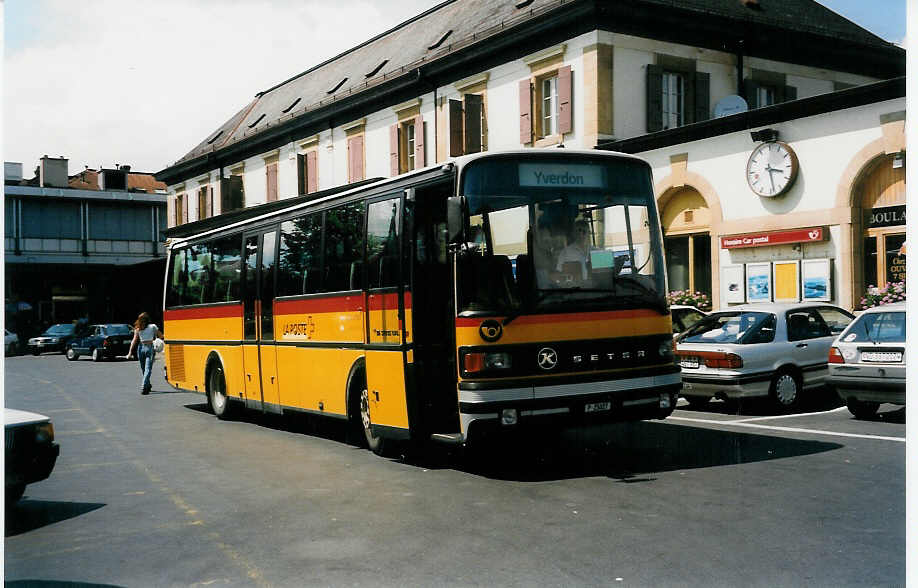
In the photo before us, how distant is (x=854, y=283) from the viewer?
1764 centimetres

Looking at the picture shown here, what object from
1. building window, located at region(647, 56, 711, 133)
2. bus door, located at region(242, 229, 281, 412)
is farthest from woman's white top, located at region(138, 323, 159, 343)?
building window, located at region(647, 56, 711, 133)

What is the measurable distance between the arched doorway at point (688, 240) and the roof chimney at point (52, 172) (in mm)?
17031

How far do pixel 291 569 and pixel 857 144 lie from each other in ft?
51.2

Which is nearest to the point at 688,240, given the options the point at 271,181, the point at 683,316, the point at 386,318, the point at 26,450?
the point at 683,316

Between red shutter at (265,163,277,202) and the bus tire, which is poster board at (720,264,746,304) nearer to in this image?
the bus tire

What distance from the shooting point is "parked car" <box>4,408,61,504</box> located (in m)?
6.55

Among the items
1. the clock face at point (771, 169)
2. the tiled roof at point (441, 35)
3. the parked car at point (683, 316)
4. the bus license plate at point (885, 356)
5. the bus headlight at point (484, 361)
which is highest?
the tiled roof at point (441, 35)

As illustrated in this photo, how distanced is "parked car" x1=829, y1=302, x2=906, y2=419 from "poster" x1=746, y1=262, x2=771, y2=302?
26.8 ft

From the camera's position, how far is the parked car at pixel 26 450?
21.5ft

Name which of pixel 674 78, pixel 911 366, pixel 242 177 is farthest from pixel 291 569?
pixel 242 177

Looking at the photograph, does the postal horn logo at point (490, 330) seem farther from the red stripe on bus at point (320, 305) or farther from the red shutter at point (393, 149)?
the red shutter at point (393, 149)

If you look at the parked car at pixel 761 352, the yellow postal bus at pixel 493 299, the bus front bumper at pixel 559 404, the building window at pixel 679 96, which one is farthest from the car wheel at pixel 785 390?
the building window at pixel 679 96

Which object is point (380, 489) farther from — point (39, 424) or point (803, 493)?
point (803, 493)

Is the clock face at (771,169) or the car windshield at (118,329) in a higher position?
the clock face at (771,169)
